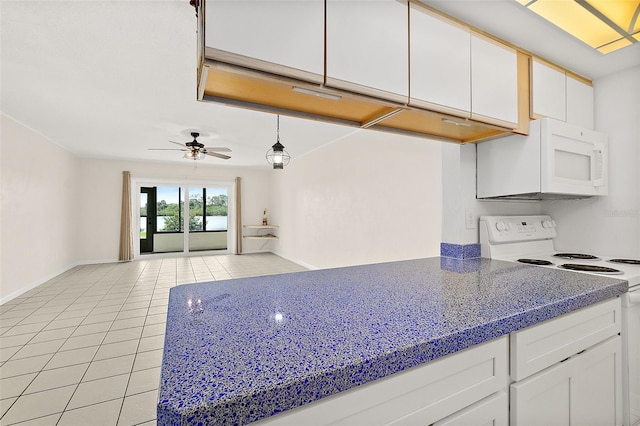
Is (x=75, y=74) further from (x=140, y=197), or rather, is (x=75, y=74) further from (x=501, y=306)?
(x=140, y=197)

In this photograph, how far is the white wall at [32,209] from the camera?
397 cm

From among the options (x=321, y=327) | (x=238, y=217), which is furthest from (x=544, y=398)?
(x=238, y=217)

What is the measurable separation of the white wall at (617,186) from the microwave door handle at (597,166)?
0.19m

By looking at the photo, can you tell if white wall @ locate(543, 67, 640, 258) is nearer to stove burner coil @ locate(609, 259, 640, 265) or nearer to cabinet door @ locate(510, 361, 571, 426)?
stove burner coil @ locate(609, 259, 640, 265)

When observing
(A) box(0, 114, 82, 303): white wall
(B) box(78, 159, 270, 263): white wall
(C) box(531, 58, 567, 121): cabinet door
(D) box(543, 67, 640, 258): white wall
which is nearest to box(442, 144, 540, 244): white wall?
(C) box(531, 58, 567, 121): cabinet door

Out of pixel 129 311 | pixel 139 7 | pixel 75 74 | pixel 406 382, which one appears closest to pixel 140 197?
pixel 129 311

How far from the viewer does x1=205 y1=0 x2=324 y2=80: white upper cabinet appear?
2.85 ft

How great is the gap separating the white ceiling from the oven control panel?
109 cm

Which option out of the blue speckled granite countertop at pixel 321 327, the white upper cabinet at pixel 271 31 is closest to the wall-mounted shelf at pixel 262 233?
the blue speckled granite countertop at pixel 321 327

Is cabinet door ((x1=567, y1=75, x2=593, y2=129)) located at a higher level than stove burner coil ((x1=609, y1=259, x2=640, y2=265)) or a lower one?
higher

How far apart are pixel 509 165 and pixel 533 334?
1238mm

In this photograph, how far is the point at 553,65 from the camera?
74.7 inches

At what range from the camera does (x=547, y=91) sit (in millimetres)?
1841

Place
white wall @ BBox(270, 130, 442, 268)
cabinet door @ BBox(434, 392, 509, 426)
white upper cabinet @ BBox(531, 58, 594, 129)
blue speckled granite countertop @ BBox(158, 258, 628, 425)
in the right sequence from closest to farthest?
1. blue speckled granite countertop @ BBox(158, 258, 628, 425)
2. cabinet door @ BBox(434, 392, 509, 426)
3. white upper cabinet @ BBox(531, 58, 594, 129)
4. white wall @ BBox(270, 130, 442, 268)
